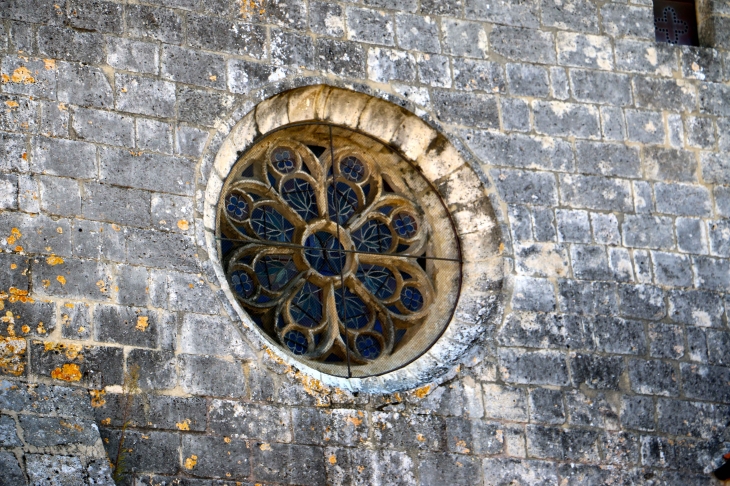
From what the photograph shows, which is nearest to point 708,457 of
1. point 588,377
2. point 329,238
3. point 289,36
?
point 588,377

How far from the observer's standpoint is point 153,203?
7742mm

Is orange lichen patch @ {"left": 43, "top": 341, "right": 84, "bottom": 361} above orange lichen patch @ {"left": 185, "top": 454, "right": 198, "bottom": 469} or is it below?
above

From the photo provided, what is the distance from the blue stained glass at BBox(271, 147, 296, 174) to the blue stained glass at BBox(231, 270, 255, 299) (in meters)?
0.70

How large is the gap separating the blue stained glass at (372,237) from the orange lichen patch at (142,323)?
1.54m

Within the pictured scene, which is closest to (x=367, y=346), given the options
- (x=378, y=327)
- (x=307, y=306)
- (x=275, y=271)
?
(x=378, y=327)

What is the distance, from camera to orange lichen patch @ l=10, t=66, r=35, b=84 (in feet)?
25.4

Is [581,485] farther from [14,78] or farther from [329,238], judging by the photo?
[14,78]

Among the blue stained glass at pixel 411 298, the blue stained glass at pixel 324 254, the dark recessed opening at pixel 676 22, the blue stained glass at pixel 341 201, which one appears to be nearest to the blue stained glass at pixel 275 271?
the blue stained glass at pixel 324 254

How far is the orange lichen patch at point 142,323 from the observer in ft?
24.4

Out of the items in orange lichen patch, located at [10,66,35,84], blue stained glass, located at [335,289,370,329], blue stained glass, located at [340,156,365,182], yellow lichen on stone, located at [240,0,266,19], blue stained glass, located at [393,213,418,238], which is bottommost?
blue stained glass, located at [335,289,370,329]

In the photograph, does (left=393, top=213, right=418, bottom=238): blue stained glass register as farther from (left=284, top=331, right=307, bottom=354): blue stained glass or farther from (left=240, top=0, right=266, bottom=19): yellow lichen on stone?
(left=240, top=0, right=266, bottom=19): yellow lichen on stone

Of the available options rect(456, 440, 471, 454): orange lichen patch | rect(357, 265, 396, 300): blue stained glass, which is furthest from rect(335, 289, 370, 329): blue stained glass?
rect(456, 440, 471, 454): orange lichen patch

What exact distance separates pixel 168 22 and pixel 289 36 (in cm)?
69

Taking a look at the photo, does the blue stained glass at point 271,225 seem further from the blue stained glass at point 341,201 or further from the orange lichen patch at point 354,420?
the orange lichen patch at point 354,420
